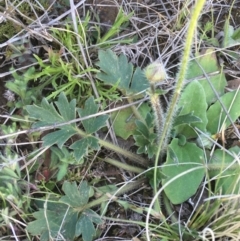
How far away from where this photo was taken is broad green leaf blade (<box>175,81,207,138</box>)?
5.16 feet

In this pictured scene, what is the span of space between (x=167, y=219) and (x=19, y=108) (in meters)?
0.65

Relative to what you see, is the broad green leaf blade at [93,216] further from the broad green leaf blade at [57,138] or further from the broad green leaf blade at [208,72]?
the broad green leaf blade at [208,72]

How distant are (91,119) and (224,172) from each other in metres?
0.49

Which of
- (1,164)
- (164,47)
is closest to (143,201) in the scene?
(1,164)

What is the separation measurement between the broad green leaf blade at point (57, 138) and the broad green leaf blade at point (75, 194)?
0.13m

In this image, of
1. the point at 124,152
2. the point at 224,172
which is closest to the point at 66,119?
the point at 124,152

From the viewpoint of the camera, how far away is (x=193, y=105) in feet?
5.21

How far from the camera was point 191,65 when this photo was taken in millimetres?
1675

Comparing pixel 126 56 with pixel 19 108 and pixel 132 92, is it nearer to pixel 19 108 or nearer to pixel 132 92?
pixel 132 92

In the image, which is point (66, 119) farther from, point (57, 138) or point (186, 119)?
point (186, 119)

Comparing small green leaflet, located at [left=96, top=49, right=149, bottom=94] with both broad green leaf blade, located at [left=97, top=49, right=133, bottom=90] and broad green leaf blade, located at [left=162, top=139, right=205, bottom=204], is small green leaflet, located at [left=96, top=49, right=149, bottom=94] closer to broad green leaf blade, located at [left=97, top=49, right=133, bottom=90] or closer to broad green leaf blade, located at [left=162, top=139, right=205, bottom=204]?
broad green leaf blade, located at [left=97, top=49, right=133, bottom=90]

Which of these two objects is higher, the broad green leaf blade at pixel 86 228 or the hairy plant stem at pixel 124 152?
the hairy plant stem at pixel 124 152

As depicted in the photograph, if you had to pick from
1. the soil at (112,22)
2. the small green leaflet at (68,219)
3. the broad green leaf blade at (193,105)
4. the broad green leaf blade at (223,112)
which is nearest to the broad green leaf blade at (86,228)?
the small green leaflet at (68,219)

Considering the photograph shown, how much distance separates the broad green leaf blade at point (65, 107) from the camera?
1.44 m
